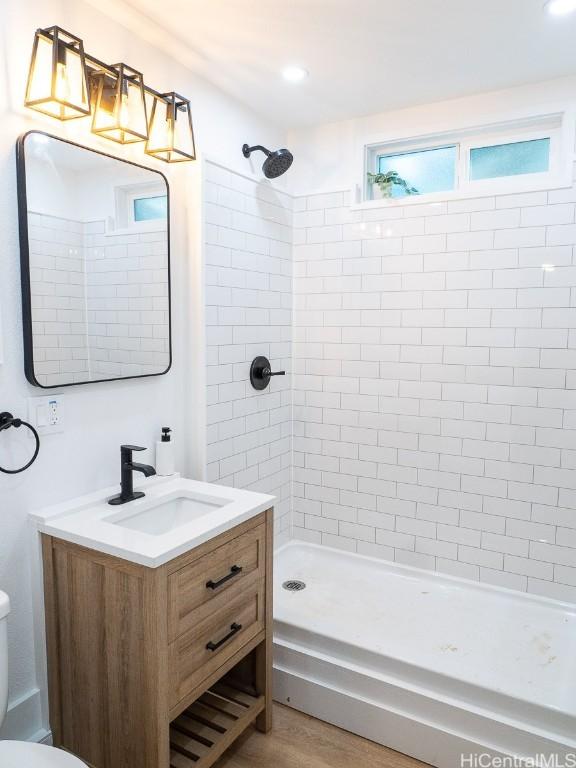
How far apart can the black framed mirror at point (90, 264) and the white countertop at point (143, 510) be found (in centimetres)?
44

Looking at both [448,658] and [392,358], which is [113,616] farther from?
[392,358]

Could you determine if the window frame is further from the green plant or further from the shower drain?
the shower drain

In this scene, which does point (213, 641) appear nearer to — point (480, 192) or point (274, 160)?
point (274, 160)

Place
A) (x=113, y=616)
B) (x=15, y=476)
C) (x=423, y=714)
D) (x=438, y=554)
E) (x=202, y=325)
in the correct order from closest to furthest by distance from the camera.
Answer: (x=113, y=616)
(x=15, y=476)
(x=423, y=714)
(x=202, y=325)
(x=438, y=554)

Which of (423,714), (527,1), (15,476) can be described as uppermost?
(527,1)

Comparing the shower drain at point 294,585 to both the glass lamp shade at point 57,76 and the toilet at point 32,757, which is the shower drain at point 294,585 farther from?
the glass lamp shade at point 57,76

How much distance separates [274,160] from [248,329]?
0.84m

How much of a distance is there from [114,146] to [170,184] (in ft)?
1.07

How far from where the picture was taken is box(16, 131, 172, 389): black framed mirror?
1.72 meters

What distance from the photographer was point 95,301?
6.35ft

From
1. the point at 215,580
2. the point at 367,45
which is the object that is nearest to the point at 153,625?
the point at 215,580

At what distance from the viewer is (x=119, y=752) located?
163 centimetres

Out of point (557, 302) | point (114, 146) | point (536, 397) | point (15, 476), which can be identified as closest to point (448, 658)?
point (536, 397)

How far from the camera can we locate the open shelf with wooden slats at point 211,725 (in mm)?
1721
